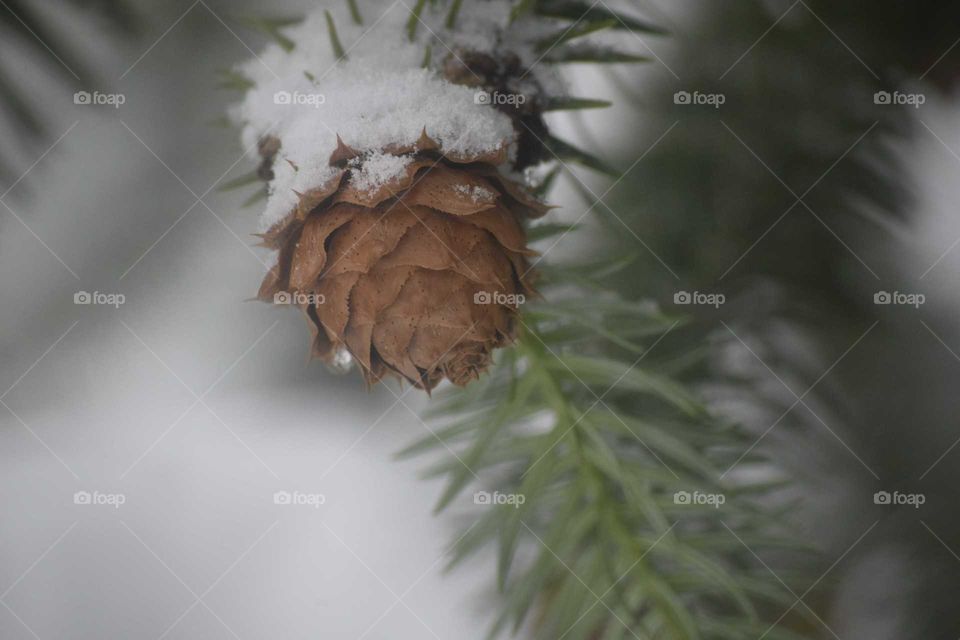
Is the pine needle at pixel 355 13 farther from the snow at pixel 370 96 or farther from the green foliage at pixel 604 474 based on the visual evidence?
the green foliage at pixel 604 474

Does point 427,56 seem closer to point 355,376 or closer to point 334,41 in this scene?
point 334,41

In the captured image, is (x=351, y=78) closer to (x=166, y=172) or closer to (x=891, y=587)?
(x=166, y=172)

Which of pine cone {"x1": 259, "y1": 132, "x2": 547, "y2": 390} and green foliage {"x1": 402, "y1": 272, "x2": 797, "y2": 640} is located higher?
pine cone {"x1": 259, "y1": 132, "x2": 547, "y2": 390}

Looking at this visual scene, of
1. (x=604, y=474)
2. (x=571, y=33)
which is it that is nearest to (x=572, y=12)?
(x=571, y=33)

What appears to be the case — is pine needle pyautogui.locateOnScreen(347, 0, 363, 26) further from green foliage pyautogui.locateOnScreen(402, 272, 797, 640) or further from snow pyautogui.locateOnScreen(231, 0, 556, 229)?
green foliage pyautogui.locateOnScreen(402, 272, 797, 640)

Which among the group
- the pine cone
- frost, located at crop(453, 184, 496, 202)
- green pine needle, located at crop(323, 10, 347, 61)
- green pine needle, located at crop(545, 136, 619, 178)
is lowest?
the pine cone

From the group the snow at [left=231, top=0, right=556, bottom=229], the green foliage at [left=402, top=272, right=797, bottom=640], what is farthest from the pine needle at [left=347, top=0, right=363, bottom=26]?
the green foliage at [left=402, top=272, right=797, bottom=640]
